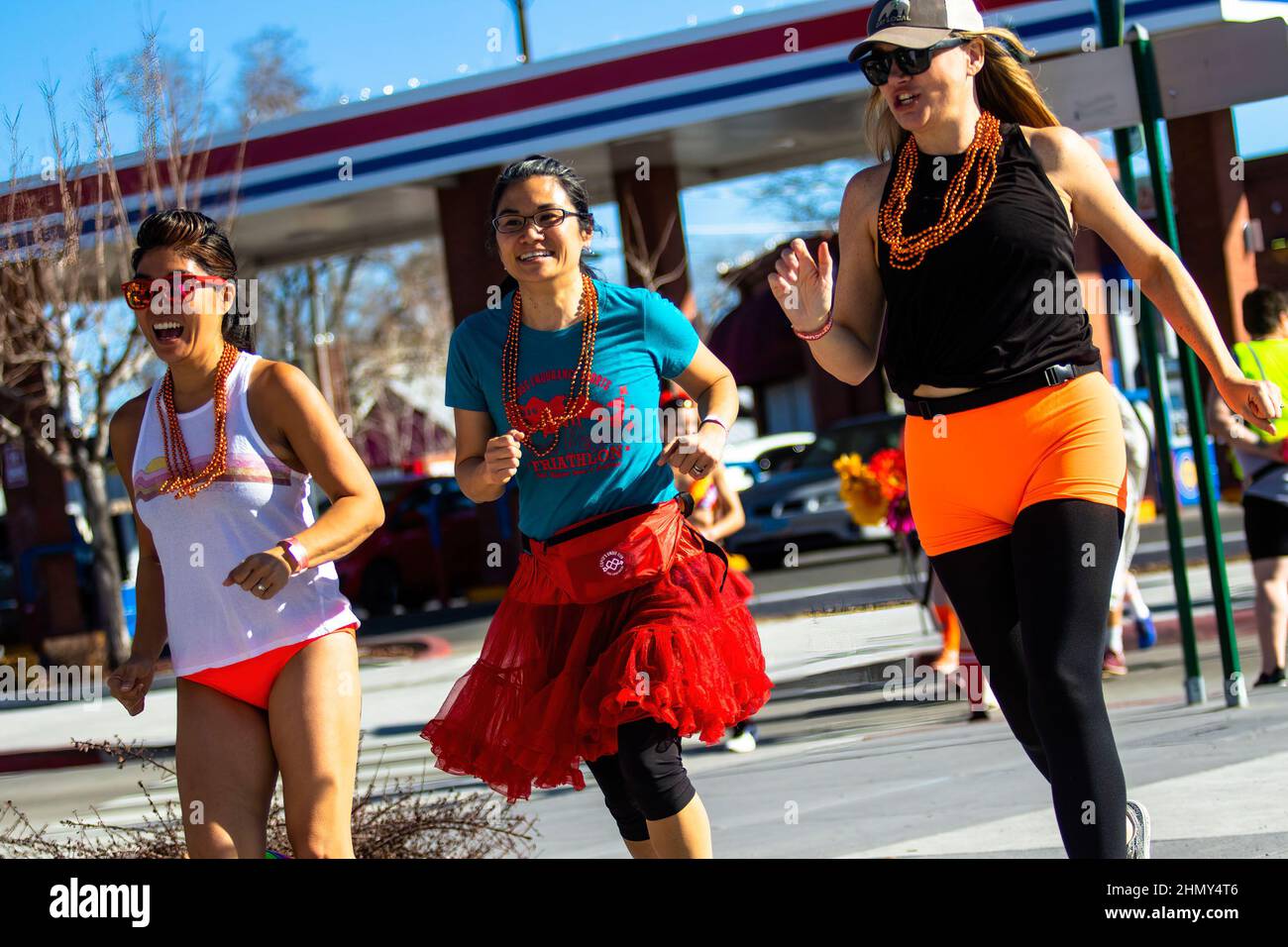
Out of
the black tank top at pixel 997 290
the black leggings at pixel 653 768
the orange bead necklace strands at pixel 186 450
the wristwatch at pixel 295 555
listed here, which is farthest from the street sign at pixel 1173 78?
the wristwatch at pixel 295 555

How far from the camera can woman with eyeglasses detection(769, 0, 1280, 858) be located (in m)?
3.22

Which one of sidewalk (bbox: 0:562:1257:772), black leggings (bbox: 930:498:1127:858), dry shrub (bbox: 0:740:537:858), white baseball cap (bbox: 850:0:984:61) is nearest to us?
black leggings (bbox: 930:498:1127:858)

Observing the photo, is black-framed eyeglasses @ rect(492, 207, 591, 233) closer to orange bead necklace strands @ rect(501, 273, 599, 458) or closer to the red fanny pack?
orange bead necklace strands @ rect(501, 273, 599, 458)

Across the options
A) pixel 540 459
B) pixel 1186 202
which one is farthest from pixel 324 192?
pixel 540 459

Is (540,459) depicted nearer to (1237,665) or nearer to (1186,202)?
(1237,665)

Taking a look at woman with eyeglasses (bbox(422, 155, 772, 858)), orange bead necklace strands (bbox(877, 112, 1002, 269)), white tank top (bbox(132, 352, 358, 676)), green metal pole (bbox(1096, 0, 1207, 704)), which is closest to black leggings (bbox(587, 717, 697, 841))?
woman with eyeglasses (bbox(422, 155, 772, 858))

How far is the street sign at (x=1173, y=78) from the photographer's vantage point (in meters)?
6.18

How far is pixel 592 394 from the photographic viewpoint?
12.1ft

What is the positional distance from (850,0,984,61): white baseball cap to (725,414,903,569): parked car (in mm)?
15100

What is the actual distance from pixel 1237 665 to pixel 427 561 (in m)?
15.4

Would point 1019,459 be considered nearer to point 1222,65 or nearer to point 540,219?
point 540,219

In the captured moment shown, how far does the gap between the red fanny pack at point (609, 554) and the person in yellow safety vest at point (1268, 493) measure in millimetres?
4238

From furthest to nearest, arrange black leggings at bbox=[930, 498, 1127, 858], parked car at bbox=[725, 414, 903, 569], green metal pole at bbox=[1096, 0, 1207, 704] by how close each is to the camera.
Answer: parked car at bbox=[725, 414, 903, 569]
green metal pole at bbox=[1096, 0, 1207, 704]
black leggings at bbox=[930, 498, 1127, 858]

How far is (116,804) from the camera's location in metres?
8.39
